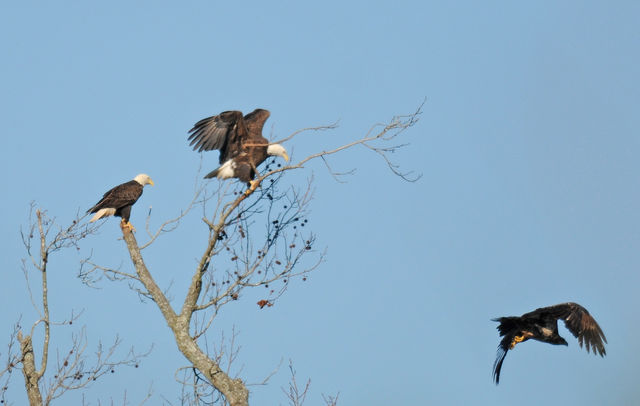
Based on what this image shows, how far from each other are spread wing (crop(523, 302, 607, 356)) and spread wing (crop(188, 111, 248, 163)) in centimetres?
390

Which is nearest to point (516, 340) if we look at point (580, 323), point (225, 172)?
point (580, 323)

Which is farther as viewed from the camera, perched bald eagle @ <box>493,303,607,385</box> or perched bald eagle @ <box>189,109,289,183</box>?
perched bald eagle @ <box>189,109,289,183</box>

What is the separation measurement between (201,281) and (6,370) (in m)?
2.15

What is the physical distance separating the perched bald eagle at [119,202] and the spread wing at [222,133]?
0.90 metres

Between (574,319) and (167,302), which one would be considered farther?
(574,319)

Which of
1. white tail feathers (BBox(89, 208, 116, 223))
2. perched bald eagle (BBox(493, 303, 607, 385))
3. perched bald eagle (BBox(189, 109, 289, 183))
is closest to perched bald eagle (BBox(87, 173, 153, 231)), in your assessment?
white tail feathers (BBox(89, 208, 116, 223))

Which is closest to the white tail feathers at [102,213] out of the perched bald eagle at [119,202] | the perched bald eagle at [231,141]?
the perched bald eagle at [119,202]

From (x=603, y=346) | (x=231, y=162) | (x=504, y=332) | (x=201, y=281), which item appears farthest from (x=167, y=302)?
(x=603, y=346)

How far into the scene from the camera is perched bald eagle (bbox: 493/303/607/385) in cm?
927

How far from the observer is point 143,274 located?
23.9 feet

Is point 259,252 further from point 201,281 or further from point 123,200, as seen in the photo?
point 123,200

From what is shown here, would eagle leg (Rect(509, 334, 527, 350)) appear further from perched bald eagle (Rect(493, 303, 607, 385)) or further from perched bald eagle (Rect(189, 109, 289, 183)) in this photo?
perched bald eagle (Rect(189, 109, 289, 183))

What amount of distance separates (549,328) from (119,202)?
503 centimetres

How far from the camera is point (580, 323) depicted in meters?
9.30
